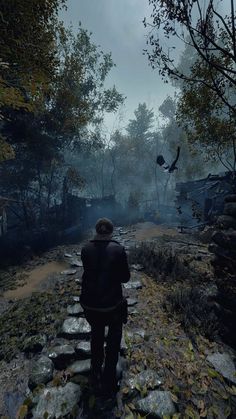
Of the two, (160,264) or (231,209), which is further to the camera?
(160,264)

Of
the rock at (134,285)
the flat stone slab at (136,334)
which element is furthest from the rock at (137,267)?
the flat stone slab at (136,334)

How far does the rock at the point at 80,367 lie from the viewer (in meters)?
3.99

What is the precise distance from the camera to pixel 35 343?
500 centimetres

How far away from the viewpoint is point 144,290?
7.72 m

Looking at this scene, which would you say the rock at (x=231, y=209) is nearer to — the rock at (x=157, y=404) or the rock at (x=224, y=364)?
the rock at (x=224, y=364)

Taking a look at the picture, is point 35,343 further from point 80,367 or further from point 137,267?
point 137,267

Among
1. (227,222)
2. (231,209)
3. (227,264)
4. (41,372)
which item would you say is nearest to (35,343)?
(41,372)

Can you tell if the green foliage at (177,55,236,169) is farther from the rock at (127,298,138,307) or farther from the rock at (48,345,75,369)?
the rock at (48,345,75,369)

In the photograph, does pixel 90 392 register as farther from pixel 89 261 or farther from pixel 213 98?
pixel 213 98

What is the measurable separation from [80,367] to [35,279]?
279 inches

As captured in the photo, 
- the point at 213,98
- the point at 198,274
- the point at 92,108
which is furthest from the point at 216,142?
the point at 92,108

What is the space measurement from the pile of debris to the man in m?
3.15

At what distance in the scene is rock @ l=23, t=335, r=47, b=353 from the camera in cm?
492

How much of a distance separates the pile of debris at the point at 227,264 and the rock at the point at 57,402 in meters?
3.51
